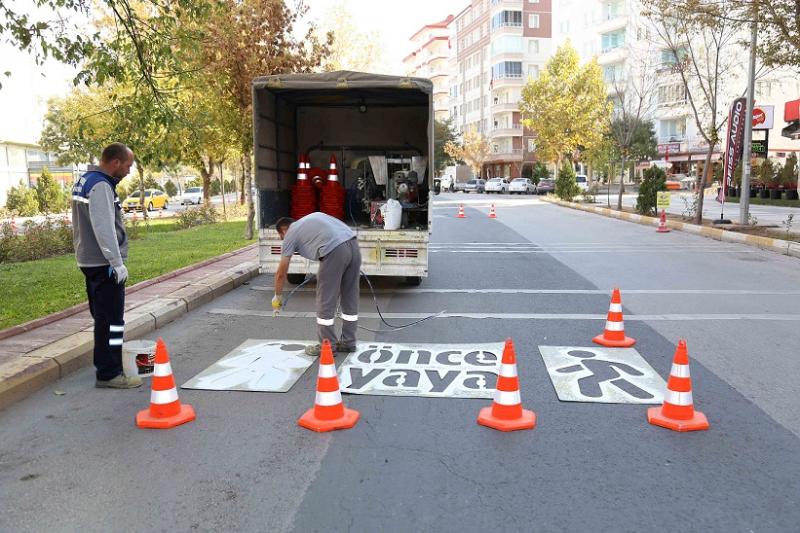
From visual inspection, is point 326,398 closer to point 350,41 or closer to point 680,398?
point 680,398

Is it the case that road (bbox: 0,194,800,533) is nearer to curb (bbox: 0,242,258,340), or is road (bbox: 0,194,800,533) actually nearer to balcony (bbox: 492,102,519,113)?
curb (bbox: 0,242,258,340)

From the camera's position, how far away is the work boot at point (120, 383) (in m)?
5.53

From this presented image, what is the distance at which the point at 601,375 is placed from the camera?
581 centimetres

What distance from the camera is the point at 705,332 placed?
744 cm

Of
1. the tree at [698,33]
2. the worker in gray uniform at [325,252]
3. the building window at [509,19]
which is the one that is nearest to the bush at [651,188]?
the tree at [698,33]

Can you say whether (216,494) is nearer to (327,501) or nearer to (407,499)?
(327,501)

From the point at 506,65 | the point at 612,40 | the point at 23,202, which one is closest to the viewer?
the point at 23,202

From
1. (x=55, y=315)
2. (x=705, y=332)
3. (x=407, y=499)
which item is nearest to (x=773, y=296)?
(x=705, y=332)

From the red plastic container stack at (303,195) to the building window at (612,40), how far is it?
57.5 m

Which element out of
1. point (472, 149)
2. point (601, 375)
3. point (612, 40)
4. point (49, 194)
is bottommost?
point (601, 375)

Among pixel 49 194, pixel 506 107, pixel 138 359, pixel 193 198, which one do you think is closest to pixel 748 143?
pixel 138 359

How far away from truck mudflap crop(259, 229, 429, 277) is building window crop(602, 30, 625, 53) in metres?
58.8

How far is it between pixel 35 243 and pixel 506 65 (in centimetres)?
7219

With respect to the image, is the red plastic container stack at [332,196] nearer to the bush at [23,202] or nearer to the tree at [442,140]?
the bush at [23,202]
